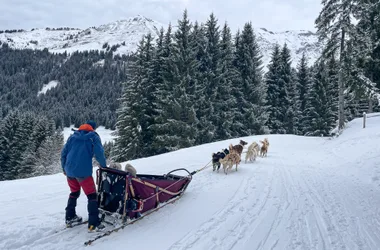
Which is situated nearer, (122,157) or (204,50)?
(122,157)

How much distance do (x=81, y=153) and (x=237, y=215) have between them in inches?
129

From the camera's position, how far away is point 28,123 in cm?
4550

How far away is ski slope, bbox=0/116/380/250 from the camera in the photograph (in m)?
4.55

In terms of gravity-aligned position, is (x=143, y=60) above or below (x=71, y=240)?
above

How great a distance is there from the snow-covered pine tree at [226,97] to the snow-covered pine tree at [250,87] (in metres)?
1.11

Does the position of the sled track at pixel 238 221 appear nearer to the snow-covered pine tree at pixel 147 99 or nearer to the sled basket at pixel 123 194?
the sled basket at pixel 123 194

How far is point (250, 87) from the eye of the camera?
30281 mm

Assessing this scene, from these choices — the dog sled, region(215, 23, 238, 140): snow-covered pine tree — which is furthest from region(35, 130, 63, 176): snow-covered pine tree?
the dog sled

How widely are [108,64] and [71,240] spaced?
179 meters

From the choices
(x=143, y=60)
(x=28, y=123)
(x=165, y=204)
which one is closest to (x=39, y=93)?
(x=28, y=123)

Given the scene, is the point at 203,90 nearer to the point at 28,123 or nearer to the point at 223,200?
the point at 223,200

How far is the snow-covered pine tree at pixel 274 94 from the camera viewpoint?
33.1 meters

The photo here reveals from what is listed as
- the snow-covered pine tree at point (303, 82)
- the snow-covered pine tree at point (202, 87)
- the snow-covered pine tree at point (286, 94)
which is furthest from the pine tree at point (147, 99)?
the snow-covered pine tree at point (303, 82)

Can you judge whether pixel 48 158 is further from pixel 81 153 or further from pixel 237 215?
pixel 237 215
